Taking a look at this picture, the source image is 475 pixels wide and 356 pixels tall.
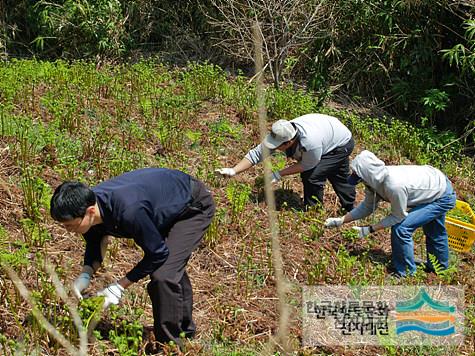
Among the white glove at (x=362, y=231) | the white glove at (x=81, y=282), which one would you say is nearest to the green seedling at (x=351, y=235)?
the white glove at (x=362, y=231)

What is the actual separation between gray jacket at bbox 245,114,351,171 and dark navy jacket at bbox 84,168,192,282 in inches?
86.4

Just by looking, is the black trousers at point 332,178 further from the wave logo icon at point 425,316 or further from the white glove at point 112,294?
the white glove at point 112,294

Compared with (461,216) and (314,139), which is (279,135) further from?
(461,216)

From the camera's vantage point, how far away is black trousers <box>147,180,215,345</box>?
3.60 meters

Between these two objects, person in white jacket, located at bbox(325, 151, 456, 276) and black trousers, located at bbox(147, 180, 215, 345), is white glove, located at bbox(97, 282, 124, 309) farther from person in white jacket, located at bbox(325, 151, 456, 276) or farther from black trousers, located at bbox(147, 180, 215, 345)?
person in white jacket, located at bbox(325, 151, 456, 276)

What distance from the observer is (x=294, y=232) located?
18.8 feet

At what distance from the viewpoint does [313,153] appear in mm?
5852

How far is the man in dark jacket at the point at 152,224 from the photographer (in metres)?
3.26

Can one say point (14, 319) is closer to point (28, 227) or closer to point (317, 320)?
point (28, 227)

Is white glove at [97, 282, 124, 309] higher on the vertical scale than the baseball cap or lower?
lower

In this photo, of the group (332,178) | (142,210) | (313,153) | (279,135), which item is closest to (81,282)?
(142,210)

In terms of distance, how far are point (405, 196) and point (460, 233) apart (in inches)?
43.0

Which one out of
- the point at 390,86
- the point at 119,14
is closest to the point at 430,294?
the point at 390,86

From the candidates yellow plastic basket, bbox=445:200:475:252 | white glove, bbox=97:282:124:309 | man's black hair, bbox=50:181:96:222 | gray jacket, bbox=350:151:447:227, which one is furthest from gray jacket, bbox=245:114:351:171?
man's black hair, bbox=50:181:96:222
